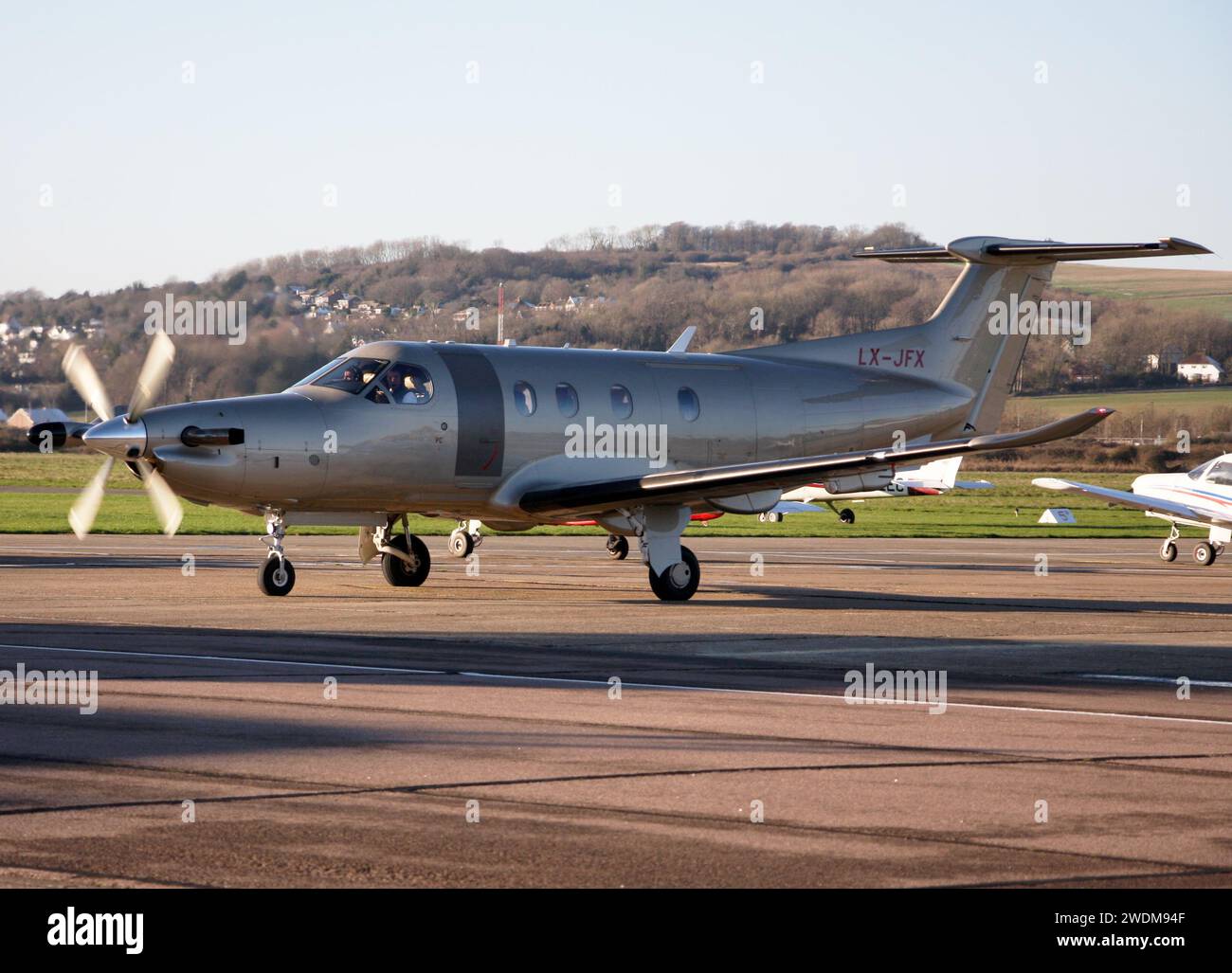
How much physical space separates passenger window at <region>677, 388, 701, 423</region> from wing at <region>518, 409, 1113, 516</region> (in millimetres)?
1668

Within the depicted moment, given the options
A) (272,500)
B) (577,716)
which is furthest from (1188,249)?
(577,716)

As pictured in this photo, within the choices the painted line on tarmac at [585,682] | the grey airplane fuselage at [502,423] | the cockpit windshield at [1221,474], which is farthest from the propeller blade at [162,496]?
the cockpit windshield at [1221,474]

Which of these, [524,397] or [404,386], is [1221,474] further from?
[404,386]

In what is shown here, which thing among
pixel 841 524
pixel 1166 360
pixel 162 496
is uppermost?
pixel 1166 360

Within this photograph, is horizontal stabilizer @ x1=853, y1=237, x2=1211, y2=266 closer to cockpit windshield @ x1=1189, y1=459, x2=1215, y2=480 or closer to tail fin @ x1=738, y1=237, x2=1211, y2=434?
tail fin @ x1=738, y1=237, x2=1211, y2=434

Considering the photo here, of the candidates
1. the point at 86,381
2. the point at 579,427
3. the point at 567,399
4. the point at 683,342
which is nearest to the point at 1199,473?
the point at 683,342

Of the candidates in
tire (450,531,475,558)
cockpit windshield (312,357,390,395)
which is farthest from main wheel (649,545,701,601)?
tire (450,531,475,558)

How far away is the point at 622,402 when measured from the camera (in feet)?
79.4

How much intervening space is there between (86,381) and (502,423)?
5.86 m

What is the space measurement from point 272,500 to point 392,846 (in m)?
14.4

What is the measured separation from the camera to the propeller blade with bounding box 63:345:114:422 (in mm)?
22406

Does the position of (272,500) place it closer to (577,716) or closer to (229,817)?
(577,716)

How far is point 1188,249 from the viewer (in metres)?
22.4

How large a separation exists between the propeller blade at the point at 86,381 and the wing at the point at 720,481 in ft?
19.8
